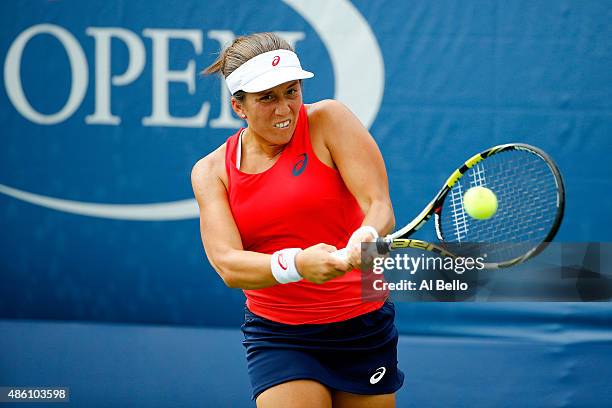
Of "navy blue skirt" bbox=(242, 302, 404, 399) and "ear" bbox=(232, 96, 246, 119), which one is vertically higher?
"ear" bbox=(232, 96, 246, 119)

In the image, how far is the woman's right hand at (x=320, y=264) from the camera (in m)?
2.52

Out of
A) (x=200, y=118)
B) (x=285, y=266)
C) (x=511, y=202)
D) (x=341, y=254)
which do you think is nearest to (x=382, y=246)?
(x=341, y=254)

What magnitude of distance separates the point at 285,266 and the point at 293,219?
0.19 m

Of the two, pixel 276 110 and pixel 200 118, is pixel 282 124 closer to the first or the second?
pixel 276 110

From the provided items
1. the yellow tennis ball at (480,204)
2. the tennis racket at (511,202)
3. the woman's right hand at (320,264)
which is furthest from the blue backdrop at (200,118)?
the woman's right hand at (320,264)

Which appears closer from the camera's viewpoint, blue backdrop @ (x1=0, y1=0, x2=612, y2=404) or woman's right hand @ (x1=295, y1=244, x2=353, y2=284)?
woman's right hand @ (x1=295, y1=244, x2=353, y2=284)

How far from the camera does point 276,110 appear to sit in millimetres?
2684

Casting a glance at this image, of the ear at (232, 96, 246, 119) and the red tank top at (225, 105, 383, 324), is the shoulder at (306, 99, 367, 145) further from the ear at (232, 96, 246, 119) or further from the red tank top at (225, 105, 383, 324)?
the ear at (232, 96, 246, 119)

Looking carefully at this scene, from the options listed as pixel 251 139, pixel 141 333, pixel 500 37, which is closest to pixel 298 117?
pixel 251 139

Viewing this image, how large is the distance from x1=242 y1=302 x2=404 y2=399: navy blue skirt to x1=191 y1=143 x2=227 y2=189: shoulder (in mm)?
409

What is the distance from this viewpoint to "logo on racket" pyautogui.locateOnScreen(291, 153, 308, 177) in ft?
8.96

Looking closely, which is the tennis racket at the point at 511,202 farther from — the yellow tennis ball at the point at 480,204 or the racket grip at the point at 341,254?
the racket grip at the point at 341,254

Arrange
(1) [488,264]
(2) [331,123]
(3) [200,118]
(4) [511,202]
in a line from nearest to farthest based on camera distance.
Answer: (2) [331,123] < (1) [488,264] < (4) [511,202] < (3) [200,118]

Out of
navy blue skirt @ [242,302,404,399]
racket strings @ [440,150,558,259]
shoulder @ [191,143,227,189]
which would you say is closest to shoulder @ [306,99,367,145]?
shoulder @ [191,143,227,189]
